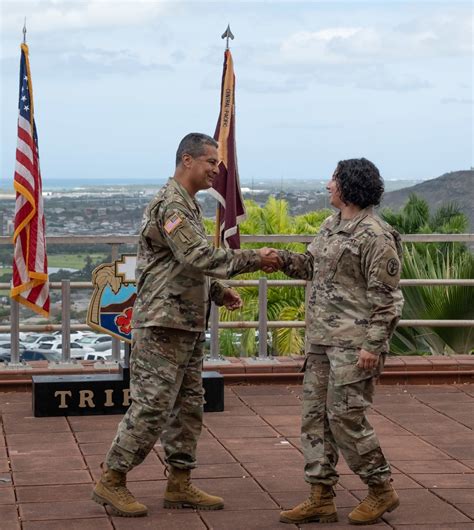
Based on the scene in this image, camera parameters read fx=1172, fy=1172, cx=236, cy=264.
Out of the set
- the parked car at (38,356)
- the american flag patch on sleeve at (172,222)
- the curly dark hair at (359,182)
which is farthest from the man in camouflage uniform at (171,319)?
the parked car at (38,356)

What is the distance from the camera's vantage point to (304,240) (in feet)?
32.6

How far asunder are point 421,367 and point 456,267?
69.8 inches

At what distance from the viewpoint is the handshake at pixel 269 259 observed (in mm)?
5922

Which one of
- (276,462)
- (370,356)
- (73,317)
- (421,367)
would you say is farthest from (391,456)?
(73,317)

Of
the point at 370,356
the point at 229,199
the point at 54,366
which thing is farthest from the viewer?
the point at 229,199

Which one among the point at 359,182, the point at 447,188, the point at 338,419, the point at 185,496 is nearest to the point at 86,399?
the point at 185,496

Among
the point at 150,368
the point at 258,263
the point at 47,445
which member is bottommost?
the point at 47,445

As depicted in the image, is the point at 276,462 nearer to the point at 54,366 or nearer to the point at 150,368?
the point at 150,368

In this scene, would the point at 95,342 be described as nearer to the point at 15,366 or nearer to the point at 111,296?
the point at 15,366

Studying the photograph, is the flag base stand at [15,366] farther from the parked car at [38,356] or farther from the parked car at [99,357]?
the parked car at [38,356]

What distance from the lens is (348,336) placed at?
5.66 m

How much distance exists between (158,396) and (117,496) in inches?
21.8

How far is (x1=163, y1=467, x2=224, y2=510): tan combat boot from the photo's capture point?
238 inches

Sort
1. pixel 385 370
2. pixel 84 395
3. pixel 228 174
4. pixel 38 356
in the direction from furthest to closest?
pixel 38 356, pixel 228 174, pixel 385 370, pixel 84 395
